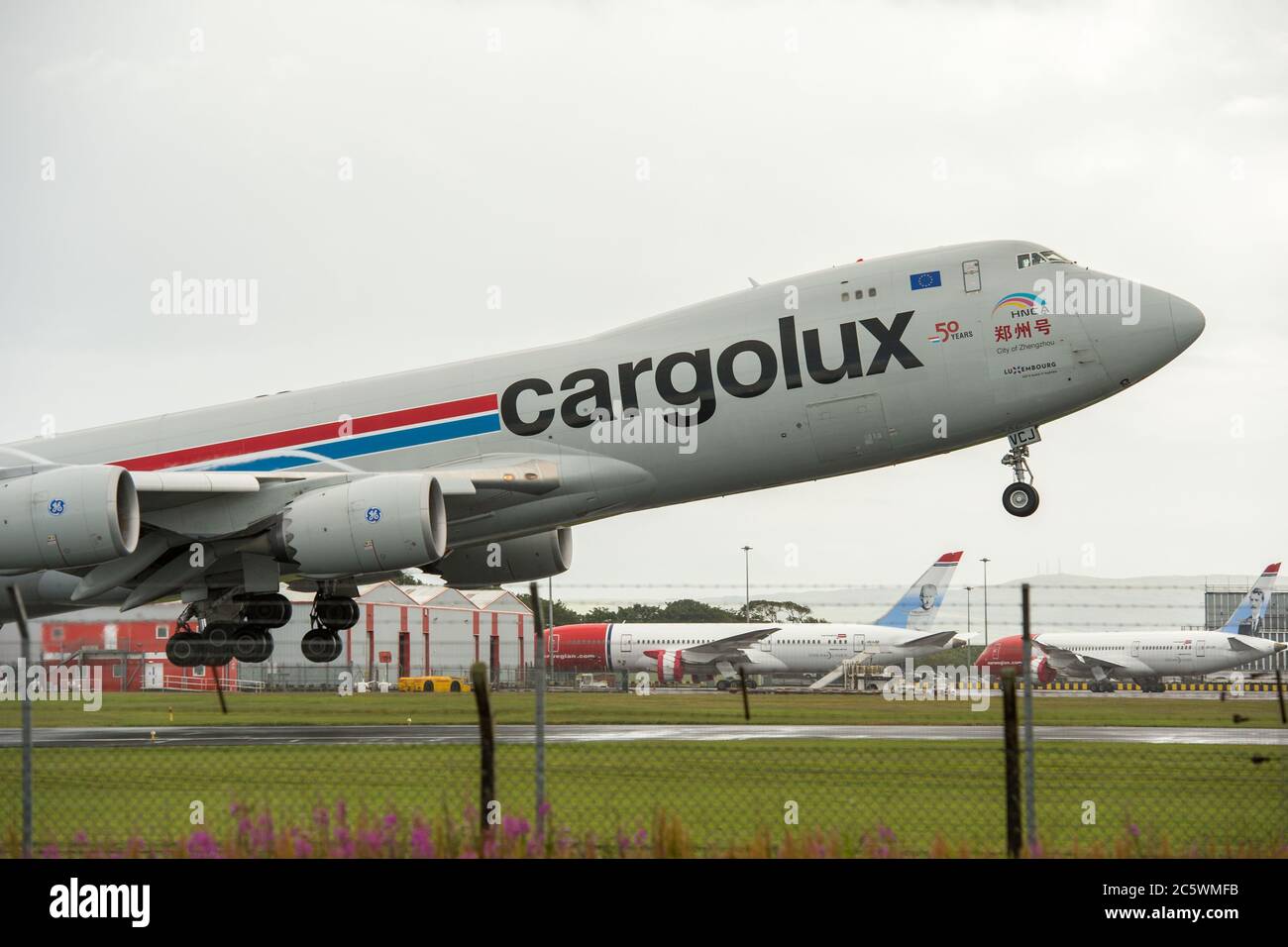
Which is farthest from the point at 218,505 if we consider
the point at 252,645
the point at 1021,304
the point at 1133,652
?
the point at 1133,652

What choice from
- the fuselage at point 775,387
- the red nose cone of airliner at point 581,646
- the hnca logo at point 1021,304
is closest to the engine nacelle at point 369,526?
the fuselage at point 775,387

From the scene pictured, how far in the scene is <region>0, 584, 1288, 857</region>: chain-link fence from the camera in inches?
446

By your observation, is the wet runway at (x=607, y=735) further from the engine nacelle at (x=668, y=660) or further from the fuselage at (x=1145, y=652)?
the engine nacelle at (x=668, y=660)

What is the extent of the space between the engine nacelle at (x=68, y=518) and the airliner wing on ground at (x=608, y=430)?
4 cm

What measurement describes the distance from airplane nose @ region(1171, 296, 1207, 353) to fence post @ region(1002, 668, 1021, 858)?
563 inches

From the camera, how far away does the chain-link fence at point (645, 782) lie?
1132 cm

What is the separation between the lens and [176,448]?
95.0 feet

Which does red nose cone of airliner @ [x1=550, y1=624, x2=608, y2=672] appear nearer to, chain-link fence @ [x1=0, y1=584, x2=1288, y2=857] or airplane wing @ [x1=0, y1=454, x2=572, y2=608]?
airplane wing @ [x1=0, y1=454, x2=572, y2=608]

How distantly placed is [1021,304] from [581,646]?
1743 inches

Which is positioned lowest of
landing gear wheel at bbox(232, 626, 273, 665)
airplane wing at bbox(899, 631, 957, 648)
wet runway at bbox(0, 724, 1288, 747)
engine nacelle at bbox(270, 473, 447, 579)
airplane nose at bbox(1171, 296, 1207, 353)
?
airplane wing at bbox(899, 631, 957, 648)

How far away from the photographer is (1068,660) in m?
64.3

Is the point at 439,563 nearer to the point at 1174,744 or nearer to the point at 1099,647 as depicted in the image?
the point at 1174,744

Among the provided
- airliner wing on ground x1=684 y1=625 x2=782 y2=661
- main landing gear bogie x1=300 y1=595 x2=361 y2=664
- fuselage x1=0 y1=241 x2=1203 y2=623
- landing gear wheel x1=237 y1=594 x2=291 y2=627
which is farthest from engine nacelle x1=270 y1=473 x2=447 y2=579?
airliner wing on ground x1=684 y1=625 x2=782 y2=661
